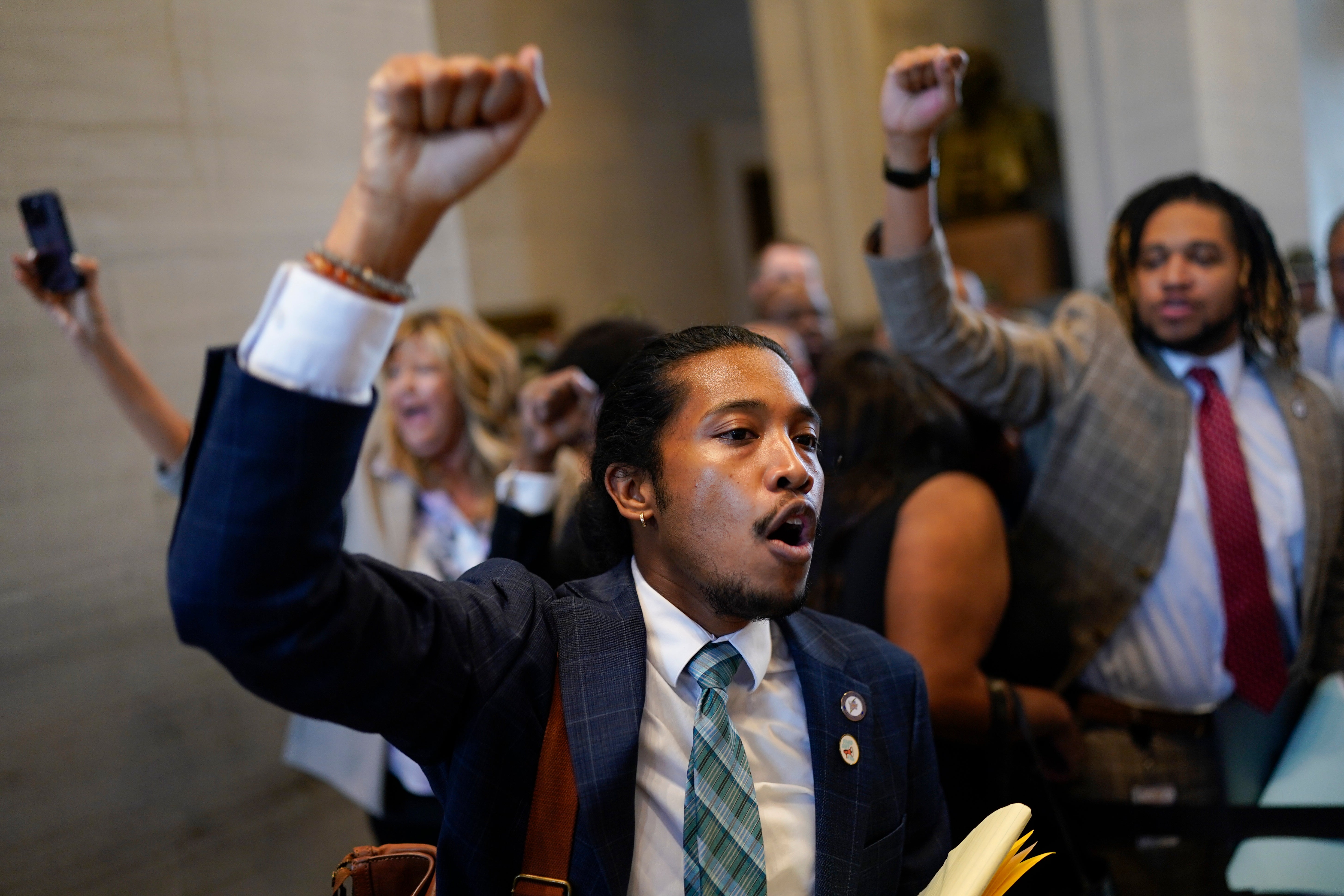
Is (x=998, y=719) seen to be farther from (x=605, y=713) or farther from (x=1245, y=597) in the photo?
(x=605, y=713)

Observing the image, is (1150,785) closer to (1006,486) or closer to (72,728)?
(1006,486)

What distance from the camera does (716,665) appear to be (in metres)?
1.46

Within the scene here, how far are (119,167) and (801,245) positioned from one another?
2.70m

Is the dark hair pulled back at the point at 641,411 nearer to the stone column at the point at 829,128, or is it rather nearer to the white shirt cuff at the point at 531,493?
the white shirt cuff at the point at 531,493

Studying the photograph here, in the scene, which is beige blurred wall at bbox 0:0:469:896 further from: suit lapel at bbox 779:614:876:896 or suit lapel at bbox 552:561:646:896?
suit lapel at bbox 779:614:876:896

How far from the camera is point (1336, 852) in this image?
7.32ft

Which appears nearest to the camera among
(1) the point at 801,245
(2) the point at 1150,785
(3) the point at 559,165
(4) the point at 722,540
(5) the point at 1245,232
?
(4) the point at 722,540

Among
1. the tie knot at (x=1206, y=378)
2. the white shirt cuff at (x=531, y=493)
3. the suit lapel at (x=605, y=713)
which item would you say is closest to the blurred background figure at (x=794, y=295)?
the tie knot at (x=1206, y=378)

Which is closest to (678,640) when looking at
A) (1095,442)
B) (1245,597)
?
(1095,442)

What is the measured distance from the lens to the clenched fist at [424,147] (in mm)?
1017

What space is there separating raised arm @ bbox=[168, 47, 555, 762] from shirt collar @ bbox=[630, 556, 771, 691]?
49 centimetres

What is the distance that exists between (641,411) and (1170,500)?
1.45 meters

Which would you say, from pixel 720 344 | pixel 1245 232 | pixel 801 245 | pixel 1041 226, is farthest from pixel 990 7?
pixel 720 344

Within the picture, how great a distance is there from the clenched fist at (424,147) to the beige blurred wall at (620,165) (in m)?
5.87
